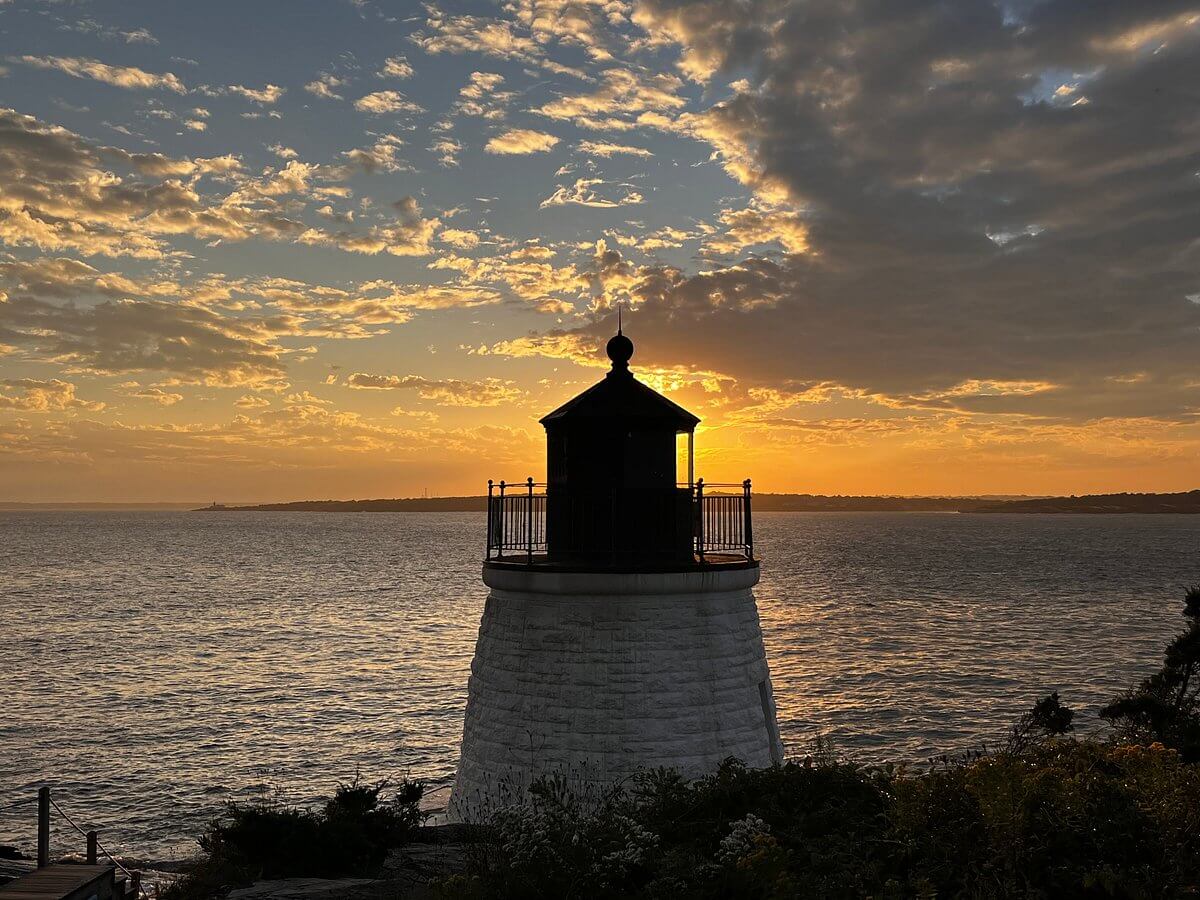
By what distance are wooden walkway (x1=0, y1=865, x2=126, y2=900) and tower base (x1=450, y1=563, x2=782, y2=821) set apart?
570 centimetres

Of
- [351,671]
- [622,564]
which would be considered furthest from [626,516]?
[351,671]

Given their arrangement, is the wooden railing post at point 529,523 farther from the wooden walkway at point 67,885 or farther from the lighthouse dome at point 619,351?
the wooden walkway at point 67,885

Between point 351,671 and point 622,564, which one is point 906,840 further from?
point 351,671

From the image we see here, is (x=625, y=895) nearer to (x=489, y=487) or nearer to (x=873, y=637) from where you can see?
(x=489, y=487)

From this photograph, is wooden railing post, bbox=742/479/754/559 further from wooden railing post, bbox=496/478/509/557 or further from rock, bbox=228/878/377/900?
rock, bbox=228/878/377/900

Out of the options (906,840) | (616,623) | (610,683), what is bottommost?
(906,840)

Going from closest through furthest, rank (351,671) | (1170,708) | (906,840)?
1. (906,840)
2. (1170,708)
3. (351,671)

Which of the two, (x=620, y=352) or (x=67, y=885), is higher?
(x=620, y=352)

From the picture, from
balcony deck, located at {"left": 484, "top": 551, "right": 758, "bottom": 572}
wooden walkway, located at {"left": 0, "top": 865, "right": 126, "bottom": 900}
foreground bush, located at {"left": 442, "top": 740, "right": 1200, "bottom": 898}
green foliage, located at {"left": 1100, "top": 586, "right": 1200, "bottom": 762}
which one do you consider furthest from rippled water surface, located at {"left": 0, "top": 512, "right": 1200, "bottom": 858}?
foreground bush, located at {"left": 442, "top": 740, "right": 1200, "bottom": 898}

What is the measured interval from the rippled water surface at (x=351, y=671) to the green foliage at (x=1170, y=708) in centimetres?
1083

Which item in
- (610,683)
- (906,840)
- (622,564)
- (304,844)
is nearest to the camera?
(906,840)

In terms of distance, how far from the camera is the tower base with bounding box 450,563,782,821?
12344 mm

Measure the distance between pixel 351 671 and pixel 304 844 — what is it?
115 ft

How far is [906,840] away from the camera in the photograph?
8031 mm
